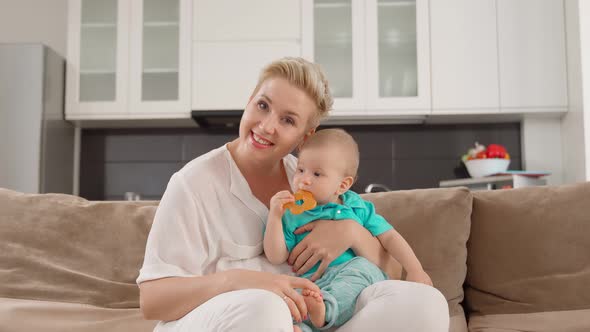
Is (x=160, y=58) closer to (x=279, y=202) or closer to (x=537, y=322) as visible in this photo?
(x=279, y=202)

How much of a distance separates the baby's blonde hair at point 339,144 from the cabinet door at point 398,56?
2040 millimetres

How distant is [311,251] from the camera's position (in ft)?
4.60

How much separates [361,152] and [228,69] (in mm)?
993

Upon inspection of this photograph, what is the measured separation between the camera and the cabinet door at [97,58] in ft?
11.8

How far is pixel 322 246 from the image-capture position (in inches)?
55.2

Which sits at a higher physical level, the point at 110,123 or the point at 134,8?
the point at 134,8

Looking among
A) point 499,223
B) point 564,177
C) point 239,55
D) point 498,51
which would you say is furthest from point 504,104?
point 499,223

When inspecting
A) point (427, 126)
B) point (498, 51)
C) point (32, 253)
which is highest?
point (498, 51)

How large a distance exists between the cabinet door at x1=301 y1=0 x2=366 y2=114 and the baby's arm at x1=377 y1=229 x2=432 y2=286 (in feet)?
6.89

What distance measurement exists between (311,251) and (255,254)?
0.13 meters

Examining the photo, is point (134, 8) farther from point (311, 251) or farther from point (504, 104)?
point (311, 251)

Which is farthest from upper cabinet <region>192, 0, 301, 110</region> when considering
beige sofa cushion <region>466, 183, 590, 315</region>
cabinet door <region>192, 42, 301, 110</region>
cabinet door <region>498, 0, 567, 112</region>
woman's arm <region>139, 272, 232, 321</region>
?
woman's arm <region>139, 272, 232, 321</region>

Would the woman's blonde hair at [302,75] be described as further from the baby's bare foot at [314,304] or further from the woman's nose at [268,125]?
the baby's bare foot at [314,304]

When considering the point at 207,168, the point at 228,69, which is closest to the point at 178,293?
the point at 207,168
